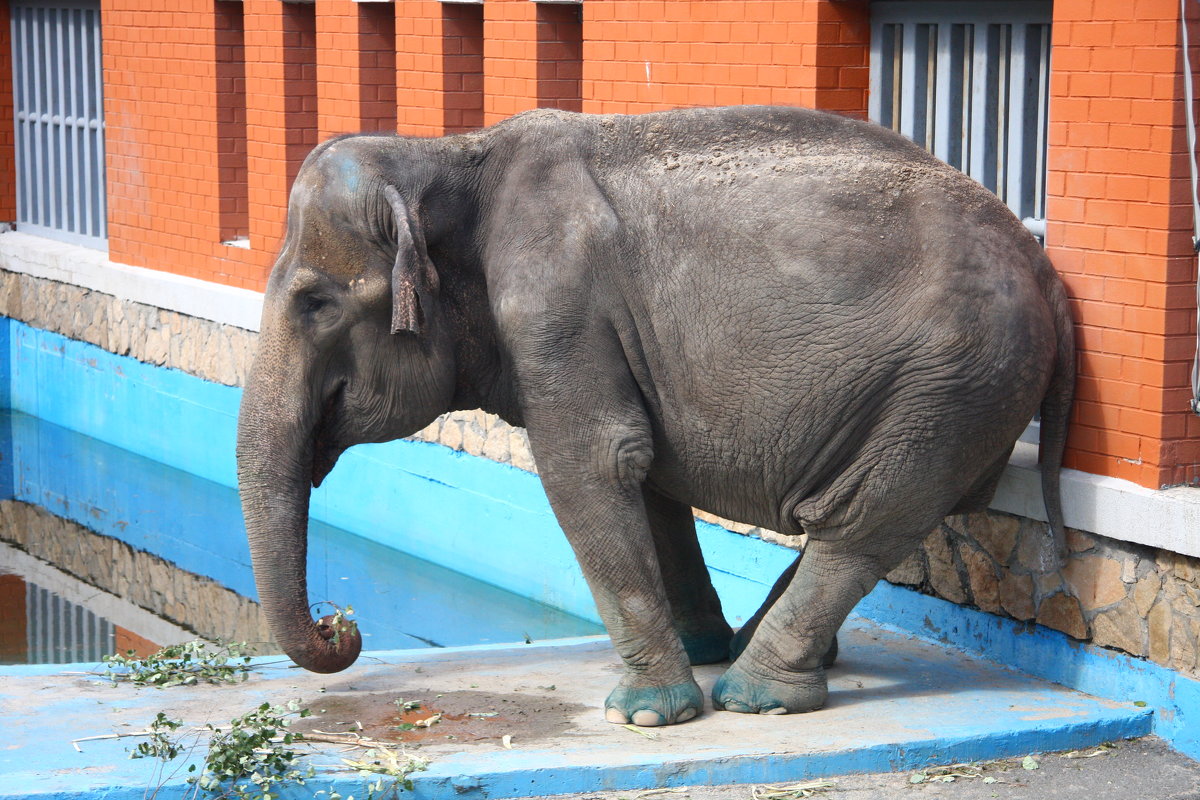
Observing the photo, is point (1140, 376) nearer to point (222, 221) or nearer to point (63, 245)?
point (222, 221)

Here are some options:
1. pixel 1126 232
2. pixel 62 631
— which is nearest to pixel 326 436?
pixel 1126 232

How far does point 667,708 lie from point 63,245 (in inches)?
454

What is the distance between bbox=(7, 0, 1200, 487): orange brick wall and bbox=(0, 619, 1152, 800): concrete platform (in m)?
0.96

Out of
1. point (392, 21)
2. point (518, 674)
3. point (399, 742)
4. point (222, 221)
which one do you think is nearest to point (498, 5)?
point (392, 21)

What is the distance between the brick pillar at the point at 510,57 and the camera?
10328 mm

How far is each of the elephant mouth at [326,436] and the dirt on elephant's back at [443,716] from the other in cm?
81

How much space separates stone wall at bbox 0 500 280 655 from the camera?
33.3 ft

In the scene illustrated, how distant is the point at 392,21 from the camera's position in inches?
474

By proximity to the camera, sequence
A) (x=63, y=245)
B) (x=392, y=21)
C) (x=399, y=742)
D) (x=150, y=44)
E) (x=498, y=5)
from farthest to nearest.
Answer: (x=63, y=245)
(x=150, y=44)
(x=392, y=21)
(x=498, y=5)
(x=399, y=742)

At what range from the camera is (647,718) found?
625 cm

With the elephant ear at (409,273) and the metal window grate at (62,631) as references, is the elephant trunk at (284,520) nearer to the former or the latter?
the elephant ear at (409,273)

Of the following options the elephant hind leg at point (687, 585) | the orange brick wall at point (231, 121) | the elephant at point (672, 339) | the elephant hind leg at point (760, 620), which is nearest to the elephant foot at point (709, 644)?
the elephant hind leg at point (687, 585)

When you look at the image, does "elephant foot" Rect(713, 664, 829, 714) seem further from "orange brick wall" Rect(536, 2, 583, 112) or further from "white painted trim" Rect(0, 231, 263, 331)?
"white painted trim" Rect(0, 231, 263, 331)

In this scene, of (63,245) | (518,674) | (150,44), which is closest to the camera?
(518,674)
